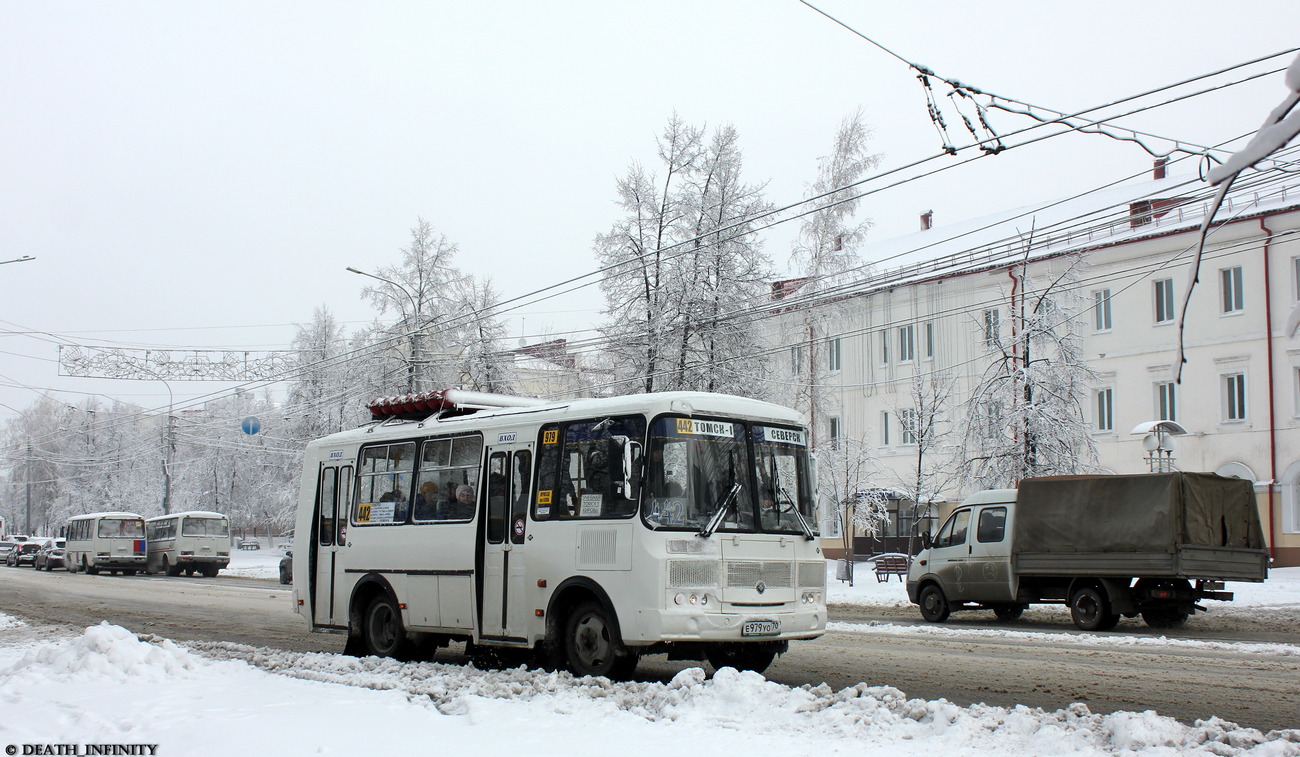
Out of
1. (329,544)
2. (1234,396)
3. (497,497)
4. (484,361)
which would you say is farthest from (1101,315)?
(497,497)

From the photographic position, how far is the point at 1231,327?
37.5 meters

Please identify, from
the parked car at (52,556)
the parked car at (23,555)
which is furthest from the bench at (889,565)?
the parked car at (23,555)

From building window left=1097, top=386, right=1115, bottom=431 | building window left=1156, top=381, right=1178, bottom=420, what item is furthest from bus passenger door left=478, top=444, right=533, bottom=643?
building window left=1097, top=386, right=1115, bottom=431

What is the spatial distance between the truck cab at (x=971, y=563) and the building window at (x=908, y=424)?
1726cm

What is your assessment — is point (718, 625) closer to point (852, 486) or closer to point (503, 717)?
point (503, 717)

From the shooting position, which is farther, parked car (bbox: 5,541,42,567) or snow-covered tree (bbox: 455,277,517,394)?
parked car (bbox: 5,541,42,567)

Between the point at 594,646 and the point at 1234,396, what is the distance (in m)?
33.0

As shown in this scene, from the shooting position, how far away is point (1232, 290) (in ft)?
123

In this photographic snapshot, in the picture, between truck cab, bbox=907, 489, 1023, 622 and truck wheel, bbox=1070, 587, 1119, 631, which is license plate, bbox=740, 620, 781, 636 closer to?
truck wheel, bbox=1070, 587, 1119, 631

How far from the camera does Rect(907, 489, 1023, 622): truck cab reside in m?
20.3

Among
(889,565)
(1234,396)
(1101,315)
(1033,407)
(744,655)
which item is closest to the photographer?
(744,655)

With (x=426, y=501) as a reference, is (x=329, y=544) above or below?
below

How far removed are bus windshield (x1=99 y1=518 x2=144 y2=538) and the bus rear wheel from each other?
3716cm

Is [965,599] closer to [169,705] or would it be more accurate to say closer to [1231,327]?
[169,705]
